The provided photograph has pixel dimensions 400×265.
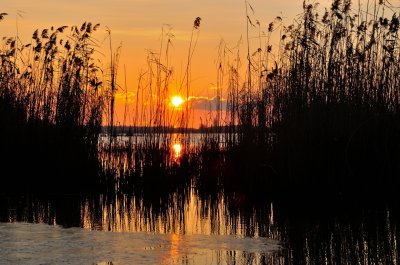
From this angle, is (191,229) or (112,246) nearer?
(112,246)

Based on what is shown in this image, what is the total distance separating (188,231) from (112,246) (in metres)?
0.97

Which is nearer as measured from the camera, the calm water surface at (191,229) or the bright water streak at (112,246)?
the bright water streak at (112,246)

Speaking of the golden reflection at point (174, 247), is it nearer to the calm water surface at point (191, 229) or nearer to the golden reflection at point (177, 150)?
Answer: the calm water surface at point (191, 229)

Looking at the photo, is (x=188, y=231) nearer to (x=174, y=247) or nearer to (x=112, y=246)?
(x=174, y=247)

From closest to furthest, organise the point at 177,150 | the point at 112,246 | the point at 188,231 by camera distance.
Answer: the point at 112,246
the point at 188,231
the point at 177,150

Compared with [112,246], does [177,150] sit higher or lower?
higher

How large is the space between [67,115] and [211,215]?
254cm

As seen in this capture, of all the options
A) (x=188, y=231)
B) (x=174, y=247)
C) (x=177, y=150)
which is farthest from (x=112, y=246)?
(x=177, y=150)

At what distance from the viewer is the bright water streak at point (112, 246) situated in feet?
13.8

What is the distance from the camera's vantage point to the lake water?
4.34 metres

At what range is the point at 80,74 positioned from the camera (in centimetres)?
828

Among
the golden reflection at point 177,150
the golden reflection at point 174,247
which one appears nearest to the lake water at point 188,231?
the golden reflection at point 174,247

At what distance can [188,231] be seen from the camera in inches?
213

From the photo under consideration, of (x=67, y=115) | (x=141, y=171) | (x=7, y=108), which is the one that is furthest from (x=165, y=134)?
(x=7, y=108)
